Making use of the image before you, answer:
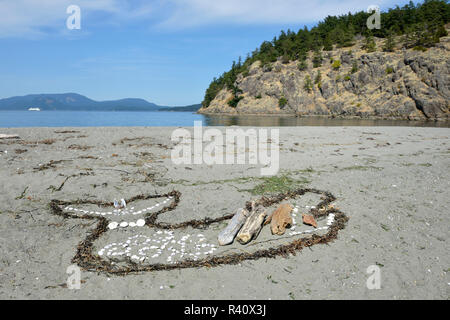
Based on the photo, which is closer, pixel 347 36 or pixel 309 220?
pixel 309 220

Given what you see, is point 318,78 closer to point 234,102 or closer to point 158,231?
point 234,102

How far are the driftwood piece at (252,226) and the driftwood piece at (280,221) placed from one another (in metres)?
0.23


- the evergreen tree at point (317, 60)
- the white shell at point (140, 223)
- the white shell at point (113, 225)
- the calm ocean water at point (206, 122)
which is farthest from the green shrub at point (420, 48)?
the white shell at point (113, 225)

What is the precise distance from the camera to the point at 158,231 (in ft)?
18.6

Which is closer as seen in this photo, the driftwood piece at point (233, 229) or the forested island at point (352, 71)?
the driftwood piece at point (233, 229)

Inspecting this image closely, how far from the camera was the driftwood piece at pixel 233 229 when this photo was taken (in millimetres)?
5038

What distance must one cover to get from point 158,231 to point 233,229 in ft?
5.28

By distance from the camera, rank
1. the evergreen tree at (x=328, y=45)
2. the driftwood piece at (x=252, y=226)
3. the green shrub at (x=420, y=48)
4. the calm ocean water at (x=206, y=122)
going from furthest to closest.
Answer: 1. the evergreen tree at (x=328, y=45)
2. the green shrub at (x=420, y=48)
3. the calm ocean water at (x=206, y=122)
4. the driftwood piece at (x=252, y=226)

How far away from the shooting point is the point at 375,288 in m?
3.88

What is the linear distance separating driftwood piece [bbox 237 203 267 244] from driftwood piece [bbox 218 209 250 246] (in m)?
0.12

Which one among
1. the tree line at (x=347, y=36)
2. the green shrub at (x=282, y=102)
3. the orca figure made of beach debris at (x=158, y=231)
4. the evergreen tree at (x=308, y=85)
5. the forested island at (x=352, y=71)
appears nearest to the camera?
the orca figure made of beach debris at (x=158, y=231)

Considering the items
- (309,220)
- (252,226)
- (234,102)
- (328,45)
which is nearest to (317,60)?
(328,45)

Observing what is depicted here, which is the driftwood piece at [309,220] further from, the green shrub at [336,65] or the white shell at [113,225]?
the green shrub at [336,65]
